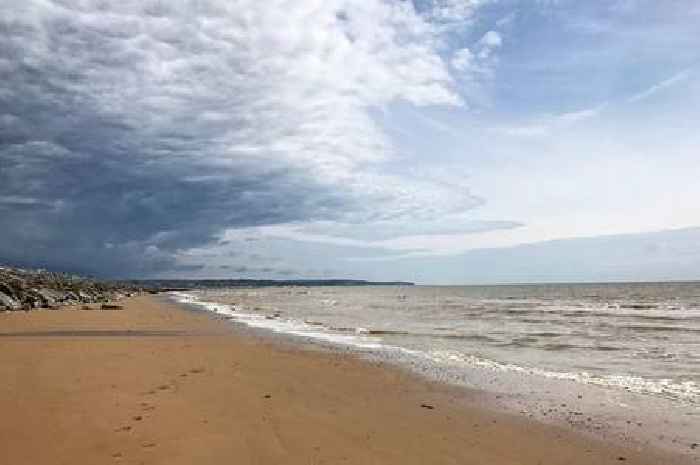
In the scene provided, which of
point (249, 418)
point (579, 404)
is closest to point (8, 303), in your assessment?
point (249, 418)

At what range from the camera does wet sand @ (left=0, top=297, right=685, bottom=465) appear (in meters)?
6.85

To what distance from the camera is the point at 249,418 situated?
8562 mm

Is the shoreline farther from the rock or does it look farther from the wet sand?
the rock

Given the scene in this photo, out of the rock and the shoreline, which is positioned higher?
the rock

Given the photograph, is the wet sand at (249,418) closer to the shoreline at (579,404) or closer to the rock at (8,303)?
the shoreline at (579,404)

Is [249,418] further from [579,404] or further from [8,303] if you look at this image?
[8,303]

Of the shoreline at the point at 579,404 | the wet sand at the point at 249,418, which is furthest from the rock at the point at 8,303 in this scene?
the shoreline at the point at 579,404

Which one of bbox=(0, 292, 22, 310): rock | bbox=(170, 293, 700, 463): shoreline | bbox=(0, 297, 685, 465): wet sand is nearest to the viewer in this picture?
bbox=(0, 297, 685, 465): wet sand

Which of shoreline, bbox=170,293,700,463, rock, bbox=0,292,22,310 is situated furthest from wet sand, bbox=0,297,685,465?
rock, bbox=0,292,22,310

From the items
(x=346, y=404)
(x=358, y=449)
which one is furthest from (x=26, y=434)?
(x=346, y=404)

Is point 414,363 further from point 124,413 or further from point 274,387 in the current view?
point 124,413

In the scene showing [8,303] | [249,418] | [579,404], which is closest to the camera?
[249,418]

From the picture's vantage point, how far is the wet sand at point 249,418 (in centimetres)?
685

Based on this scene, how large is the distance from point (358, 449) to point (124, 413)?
141 inches
